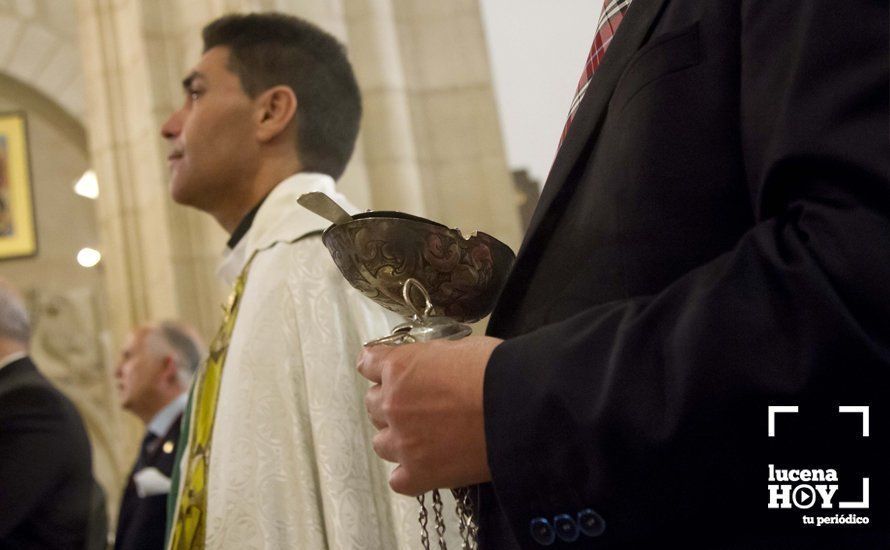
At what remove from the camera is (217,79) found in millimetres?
2506

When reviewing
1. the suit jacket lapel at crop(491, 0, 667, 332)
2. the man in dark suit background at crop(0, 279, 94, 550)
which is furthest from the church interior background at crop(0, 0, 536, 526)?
the suit jacket lapel at crop(491, 0, 667, 332)

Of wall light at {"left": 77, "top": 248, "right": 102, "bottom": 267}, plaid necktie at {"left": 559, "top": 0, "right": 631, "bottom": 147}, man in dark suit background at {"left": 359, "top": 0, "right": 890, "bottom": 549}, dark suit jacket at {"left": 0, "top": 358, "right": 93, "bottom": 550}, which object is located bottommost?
dark suit jacket at {"left": 0, "top": 358, "right": 93, "bottom": 550}

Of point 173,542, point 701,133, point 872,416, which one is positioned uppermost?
point 701,133

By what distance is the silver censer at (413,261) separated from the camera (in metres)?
1.11

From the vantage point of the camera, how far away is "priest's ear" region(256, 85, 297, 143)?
7.96ft

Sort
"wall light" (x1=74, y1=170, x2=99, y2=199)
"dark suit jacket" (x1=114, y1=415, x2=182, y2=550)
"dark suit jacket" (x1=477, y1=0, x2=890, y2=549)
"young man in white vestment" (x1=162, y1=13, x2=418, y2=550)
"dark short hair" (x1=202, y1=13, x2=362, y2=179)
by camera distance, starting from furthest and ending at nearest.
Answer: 1. "wall light" (x1=74, y1=170, x2=99, y2=199)
2. "dark suit jacket" (x1=114, y1=415, x2=182, y2=550)
3. "dark short hair" (x1=202, y1=13, x2=362, y2=179)
4. "young man in white vestment" (x1=162, y1=13, x2=418, y2=550)
5. "dark suit jacket" (x1=477, y1=0, x2=890, y2=549)

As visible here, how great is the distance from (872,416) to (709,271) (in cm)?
17

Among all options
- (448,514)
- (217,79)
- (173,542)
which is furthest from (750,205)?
(217,79)

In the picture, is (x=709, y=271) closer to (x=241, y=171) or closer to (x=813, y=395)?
(x=813, y=395)

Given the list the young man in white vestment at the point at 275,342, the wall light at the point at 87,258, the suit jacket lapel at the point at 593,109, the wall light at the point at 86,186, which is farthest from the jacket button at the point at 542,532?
the wall light at the point at 87,258

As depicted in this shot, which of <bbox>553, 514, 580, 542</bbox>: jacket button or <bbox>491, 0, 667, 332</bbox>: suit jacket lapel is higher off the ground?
<bbox>491, 0, 667, 332</bbox>: suit jacket lapel

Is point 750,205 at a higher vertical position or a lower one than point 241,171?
lower

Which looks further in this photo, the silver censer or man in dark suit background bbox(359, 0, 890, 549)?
the silver censer
